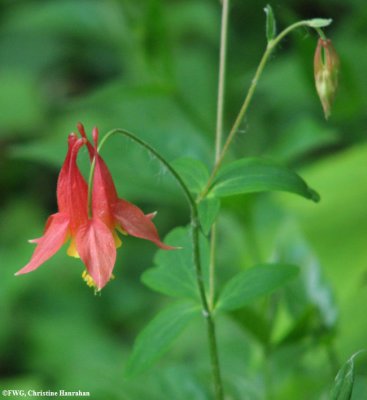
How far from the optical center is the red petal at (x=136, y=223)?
4.34ft

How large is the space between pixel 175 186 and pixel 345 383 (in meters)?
1.00

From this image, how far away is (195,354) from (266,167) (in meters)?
1.54

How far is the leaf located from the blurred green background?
1.55 feet

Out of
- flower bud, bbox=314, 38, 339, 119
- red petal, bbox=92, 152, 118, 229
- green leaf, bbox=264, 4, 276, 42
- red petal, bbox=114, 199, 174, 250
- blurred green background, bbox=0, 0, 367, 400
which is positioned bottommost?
blurred green background, bbox=0, 0, 367, 400

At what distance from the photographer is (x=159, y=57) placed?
8.93 ft

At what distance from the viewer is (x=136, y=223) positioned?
133 cm

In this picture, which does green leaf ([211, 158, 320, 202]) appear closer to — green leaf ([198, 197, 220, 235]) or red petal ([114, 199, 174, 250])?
green leaf ([198, 197, 220, 235])

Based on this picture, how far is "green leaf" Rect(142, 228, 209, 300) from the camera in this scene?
5.29 feet

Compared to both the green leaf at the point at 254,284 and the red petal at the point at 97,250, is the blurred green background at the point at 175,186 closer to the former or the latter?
the green leaf at the point at 254,284

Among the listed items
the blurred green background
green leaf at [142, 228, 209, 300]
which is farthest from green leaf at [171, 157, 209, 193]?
the blurred green background

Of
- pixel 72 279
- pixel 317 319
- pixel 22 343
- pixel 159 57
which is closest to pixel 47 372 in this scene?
pixel 22 343

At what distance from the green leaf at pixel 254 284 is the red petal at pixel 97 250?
1.08 feet

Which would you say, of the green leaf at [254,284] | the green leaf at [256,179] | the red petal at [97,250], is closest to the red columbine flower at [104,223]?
the red petal at [97,250]

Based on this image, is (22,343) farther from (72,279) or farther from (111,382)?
(111,382)
